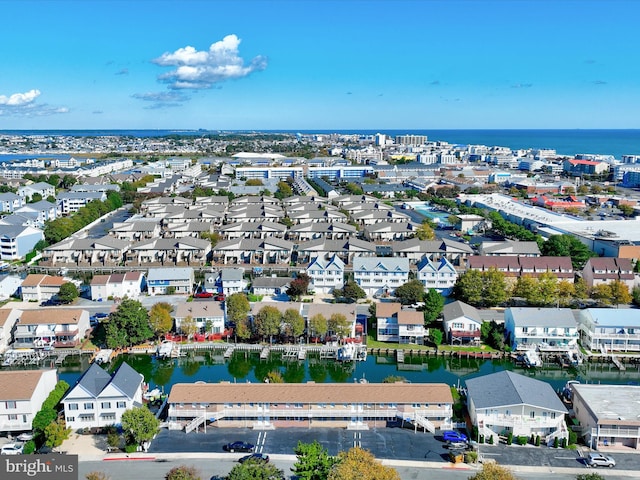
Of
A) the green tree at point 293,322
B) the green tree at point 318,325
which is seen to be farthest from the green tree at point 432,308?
the green tree at point 293,322

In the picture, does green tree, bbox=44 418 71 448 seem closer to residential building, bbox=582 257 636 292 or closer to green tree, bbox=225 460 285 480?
green tree, bbox=225 460 285 480

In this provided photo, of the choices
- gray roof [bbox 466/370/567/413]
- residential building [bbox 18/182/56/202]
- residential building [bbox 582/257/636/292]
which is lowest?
gray roof [bbox 466/370/567/413]

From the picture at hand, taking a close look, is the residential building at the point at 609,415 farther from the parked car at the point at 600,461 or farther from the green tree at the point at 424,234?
the green tree at the point at 424,234

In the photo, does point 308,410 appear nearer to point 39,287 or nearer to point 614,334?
point 614,334

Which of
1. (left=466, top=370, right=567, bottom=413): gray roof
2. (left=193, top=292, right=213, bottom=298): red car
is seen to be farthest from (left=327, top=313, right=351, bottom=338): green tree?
(left=193, top=292, right=213, bottom=298): red car

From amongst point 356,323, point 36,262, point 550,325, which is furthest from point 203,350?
point 36,262

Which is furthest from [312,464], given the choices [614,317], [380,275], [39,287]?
[39,287]
